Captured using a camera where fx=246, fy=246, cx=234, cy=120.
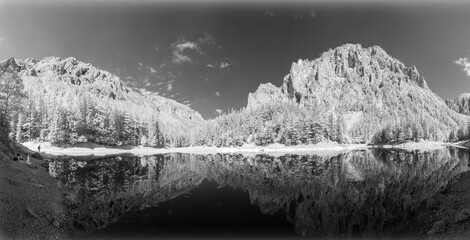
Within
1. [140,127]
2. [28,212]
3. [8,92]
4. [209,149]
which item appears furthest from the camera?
[140,127]

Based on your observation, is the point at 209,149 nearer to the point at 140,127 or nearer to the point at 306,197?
the point at 140,127

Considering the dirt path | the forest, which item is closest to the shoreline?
the forest

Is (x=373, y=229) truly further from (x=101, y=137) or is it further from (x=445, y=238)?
(x=101, y=137)

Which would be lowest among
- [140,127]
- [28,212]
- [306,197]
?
[306,197]

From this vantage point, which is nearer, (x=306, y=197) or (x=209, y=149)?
(x=306, y=197)

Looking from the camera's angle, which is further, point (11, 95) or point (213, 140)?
point (213, 140)

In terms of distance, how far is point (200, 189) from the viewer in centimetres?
3481

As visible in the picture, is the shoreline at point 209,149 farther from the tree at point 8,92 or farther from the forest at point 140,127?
the tree at point 8,92

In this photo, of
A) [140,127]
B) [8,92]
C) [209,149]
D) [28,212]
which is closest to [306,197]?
[28,212]

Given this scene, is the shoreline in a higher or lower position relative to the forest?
lower

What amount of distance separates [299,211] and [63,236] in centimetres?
1903

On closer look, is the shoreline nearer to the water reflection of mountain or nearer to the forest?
the forest

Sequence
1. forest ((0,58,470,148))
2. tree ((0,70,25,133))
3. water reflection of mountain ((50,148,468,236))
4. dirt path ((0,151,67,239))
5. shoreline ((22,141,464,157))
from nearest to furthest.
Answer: dirt path ((0,151,67,239))
water reflection of mountain ((50,148,468,236))
tree ((0,70,25,133))
shoreline ((22,141,464,157))
forest ((0,58,470,148))

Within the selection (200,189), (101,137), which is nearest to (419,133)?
(200,189)
